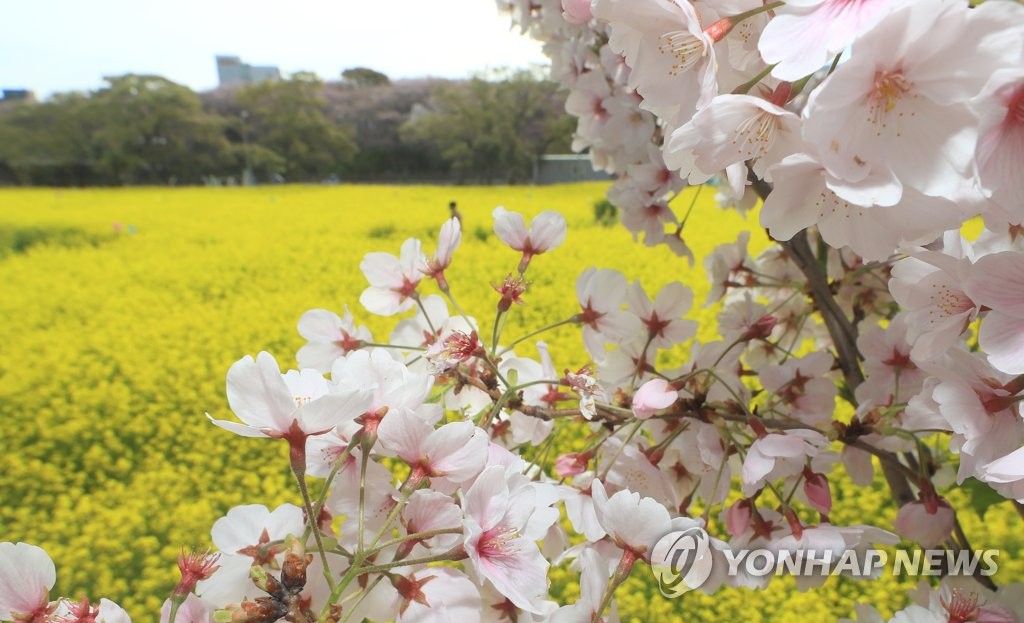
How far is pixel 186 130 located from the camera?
434cm

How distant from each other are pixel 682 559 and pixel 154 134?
493cm

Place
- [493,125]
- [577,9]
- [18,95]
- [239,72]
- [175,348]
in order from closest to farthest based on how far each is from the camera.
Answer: [577,9] → [175,348] → [18,95] → [239,72] → [493,125]

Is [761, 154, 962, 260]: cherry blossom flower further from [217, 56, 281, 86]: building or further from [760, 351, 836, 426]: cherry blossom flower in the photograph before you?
[217, 56, 281, 86]: building

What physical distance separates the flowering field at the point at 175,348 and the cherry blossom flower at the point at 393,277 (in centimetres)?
77

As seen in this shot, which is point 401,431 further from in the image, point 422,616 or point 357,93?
point 357,93

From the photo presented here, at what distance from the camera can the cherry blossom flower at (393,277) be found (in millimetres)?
460

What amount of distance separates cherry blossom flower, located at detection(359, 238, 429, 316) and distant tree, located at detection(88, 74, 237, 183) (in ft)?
14.4

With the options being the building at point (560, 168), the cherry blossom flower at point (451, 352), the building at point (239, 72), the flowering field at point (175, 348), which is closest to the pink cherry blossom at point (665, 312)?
the cherry blossom flower at point (451, 352)

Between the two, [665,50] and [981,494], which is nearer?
[665,50]

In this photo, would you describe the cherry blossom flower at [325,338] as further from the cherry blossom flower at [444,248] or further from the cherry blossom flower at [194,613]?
the cherry blossom flower at [194,613]

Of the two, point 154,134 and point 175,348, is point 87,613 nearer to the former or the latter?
point 175,348

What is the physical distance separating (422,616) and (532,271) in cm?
218

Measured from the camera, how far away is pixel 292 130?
14.1 ft

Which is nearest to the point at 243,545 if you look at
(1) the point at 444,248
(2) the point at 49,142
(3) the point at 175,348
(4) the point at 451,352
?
(4) the point at 451,352
